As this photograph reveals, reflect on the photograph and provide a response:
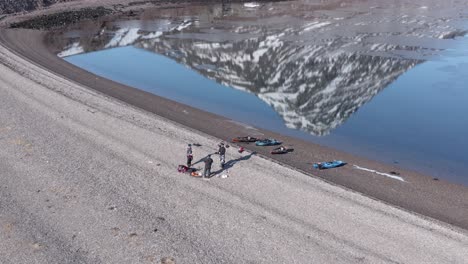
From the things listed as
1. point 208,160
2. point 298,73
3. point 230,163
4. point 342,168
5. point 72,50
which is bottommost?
point 72,50

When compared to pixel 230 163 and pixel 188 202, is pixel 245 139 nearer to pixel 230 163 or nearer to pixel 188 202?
pixel 230 163

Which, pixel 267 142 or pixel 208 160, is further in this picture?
pixel 267 142

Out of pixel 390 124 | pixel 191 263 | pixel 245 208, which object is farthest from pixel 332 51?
pixel 191 263

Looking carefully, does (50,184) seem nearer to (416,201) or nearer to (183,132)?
(183,132)

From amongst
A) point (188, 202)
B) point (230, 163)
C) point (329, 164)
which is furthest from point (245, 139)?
point (188, 202)

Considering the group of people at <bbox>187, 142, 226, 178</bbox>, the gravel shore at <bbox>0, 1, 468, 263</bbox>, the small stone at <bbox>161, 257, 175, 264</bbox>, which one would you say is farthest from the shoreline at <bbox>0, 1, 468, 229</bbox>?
the small stone at <bbox>161, 257, 175, 264</bbox>

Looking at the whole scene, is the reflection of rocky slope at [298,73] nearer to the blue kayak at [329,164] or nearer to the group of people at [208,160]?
the blue kayak at [329,164]

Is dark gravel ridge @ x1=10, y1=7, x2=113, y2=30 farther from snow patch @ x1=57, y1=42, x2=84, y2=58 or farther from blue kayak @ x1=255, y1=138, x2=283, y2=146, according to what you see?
blue kayak @ x1=255, y1=138, x2=283, y2=146
